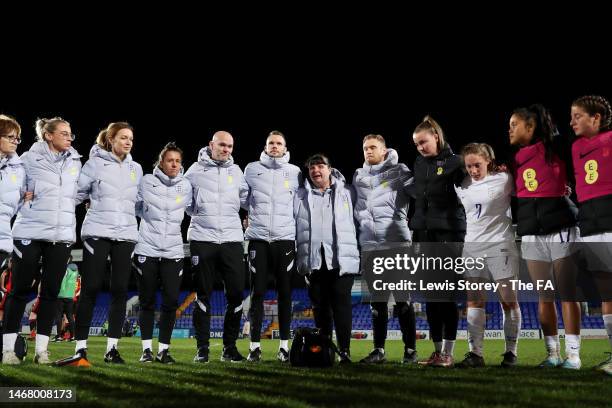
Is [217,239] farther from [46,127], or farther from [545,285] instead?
[545,285]

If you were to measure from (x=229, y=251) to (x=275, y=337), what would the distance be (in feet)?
54.0

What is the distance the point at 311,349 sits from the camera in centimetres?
587

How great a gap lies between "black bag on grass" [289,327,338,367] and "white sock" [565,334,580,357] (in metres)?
2.23

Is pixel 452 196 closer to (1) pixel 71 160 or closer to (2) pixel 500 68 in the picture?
(1) pixel 71 160

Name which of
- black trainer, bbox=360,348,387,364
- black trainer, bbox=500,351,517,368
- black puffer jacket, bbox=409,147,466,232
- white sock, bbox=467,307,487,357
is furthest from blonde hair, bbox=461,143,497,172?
black trainer, bbox=360,348,387,364

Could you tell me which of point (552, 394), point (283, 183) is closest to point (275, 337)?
point (283, 183)

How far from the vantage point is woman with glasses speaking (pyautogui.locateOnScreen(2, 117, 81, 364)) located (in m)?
5.96

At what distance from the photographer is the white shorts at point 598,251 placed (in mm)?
5168

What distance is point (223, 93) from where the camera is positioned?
2759 cm

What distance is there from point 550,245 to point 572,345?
96cm

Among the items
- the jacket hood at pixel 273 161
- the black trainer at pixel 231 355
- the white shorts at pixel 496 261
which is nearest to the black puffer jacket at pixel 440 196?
the white shorts at pixel 496 261

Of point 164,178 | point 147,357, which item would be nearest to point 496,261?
point 164,178

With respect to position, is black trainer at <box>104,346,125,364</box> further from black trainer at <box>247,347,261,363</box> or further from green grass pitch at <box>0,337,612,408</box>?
black trainer at <box>247,347,261,363</box>

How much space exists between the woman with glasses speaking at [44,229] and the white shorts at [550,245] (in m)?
4.68
